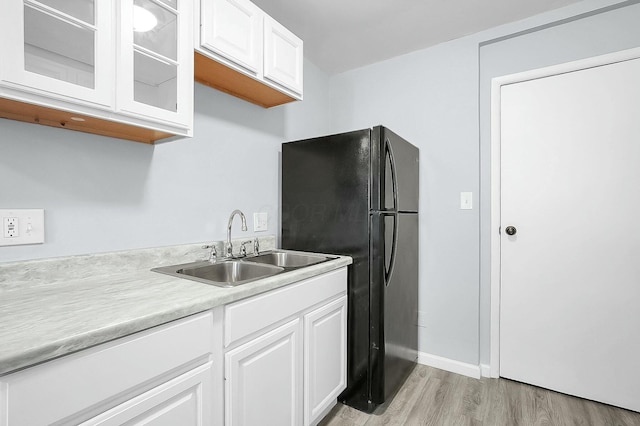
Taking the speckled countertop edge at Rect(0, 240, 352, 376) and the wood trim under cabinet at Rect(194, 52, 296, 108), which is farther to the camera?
the wood trim under cabinet at Rect(194, 52, 296, 108)

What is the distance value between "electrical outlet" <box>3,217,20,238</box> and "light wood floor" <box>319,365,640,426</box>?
1.65 m

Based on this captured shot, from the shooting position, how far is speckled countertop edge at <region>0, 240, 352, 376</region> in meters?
0.64

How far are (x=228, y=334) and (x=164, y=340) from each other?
24cm

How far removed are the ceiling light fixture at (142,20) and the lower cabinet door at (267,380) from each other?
121 cm

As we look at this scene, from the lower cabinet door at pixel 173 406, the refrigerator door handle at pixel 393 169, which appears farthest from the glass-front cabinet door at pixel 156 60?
the refrigerator door handle at pixel 393 169

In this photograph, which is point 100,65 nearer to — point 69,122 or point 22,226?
point 69,122

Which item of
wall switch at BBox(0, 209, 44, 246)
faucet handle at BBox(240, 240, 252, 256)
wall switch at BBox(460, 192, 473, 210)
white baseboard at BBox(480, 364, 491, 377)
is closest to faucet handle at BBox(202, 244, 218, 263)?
faucet handle at BBox(240, 240, 252, 256)

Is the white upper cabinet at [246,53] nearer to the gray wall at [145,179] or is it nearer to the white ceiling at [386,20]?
the gray wall at [145,179]

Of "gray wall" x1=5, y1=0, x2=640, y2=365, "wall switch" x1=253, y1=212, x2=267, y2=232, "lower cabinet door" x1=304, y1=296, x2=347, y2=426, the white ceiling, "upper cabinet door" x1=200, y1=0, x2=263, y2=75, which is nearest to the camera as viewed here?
"gray wall" x1=5, y1=0, x2=640, y2=365

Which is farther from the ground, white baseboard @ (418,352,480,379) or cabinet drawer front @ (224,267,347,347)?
cabinet drawer front @ (224,267,347,347)

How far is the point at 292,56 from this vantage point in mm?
1823

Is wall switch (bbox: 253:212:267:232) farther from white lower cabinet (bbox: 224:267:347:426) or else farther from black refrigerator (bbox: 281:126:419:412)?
white lower cabinet (bbox: 224:267:347:426)

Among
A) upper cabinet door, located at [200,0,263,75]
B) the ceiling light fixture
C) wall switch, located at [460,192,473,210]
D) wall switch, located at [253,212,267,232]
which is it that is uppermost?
upper cabinet door, located at [200,0,263,75]

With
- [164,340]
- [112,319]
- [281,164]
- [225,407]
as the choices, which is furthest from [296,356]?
[281,164]
